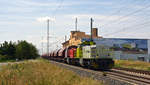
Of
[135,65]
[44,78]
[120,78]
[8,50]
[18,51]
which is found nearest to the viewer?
[44,78]

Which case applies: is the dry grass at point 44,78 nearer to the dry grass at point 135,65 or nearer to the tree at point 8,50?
the dry grass at point 135,65

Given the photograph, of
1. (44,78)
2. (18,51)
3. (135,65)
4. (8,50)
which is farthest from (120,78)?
(8,50)

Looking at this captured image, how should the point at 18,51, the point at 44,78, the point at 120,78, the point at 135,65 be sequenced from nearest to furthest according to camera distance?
the point at 44,78 < the point at 120,78 < the point at 135,65 < the point at 18,51

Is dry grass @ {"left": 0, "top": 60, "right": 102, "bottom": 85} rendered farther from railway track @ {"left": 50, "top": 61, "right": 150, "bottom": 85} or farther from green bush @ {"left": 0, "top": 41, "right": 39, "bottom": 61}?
green bush @ {"left": 0, "top": 41, "right": 39, "bottom": 61}

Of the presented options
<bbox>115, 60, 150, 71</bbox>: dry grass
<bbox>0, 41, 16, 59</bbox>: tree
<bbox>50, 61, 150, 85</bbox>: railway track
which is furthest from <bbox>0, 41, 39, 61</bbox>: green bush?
<bbox>50, 61, 150, 85</bbox>: railway track

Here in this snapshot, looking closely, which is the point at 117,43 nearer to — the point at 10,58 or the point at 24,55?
the point at 24,55

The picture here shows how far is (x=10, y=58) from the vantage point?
259 ft

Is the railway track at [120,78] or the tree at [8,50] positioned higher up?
the tree at [8,50]

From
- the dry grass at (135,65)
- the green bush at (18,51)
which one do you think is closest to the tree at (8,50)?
the green bush at (18,51)

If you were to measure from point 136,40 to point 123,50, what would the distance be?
7.00 metres

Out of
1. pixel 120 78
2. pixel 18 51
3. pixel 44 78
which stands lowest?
pixel 120 78

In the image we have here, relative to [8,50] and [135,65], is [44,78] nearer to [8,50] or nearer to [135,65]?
[135,65]

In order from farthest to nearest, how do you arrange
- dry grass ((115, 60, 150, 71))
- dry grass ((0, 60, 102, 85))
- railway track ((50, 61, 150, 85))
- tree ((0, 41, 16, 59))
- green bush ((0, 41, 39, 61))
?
tree ((0, 41, 16, 59)) → green bush ((0, 41, 39, 61)) → dry grass ((115, 60, 150, 71)) → railway track ((50, 61, 150, 85)) → dry grass ((0, 60, 102, 85))

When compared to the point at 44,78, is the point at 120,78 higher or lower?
lower
